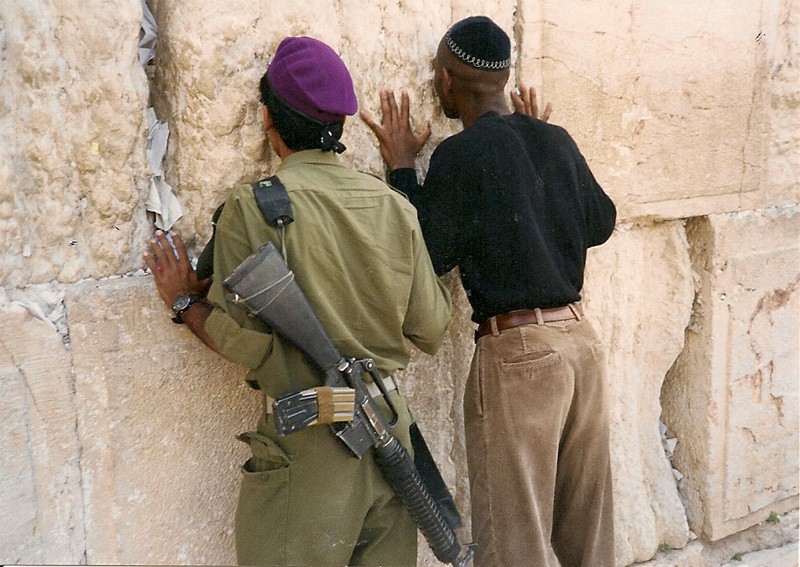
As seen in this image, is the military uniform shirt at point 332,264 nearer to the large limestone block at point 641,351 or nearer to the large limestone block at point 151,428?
the large limestone block at point 151,428

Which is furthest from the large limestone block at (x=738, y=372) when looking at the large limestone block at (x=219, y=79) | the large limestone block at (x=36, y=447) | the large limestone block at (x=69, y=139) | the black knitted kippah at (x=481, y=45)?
the large limestone block at (x=36, y=447)

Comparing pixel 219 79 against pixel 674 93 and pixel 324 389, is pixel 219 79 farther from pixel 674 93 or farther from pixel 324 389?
pixel 674 93

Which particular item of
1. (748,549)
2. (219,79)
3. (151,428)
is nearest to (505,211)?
(219,79)

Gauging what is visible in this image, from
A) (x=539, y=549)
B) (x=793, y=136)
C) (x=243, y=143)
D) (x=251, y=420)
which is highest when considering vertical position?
(x=243, y=143)

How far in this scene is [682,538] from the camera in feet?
11.8

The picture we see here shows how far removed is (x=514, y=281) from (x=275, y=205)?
2.58ft

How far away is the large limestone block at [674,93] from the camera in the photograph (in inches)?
120

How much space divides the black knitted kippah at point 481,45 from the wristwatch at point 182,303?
106cm

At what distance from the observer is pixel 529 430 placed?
2494 mm

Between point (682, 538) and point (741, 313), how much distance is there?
3.16 ft

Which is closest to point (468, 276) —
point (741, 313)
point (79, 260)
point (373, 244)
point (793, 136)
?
point (373, 244)

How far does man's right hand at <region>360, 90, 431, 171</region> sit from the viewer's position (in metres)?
2.62

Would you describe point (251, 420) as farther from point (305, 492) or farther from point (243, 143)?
point (243, 143)

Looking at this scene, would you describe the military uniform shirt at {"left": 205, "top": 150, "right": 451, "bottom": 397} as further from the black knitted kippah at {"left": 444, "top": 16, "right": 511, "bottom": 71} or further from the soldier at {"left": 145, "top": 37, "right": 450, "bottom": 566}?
the black knitted kippah at {"left": 444, "top": 16, "right": 511, "bottom": 71}
